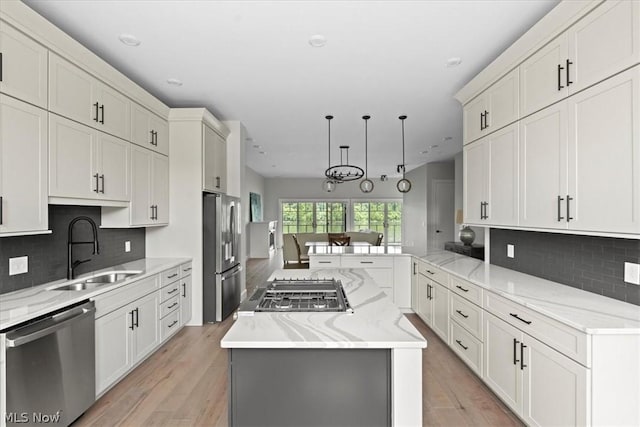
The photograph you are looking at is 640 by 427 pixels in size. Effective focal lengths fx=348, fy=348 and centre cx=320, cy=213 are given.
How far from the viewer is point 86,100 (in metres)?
2.70

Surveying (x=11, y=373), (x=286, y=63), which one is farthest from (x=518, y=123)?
(x=11, y=373)

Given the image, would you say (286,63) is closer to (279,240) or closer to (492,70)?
(492,70)

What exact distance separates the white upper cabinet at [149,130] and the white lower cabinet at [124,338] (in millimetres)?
1579

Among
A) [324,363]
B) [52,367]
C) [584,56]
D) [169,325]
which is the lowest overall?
[169,325]

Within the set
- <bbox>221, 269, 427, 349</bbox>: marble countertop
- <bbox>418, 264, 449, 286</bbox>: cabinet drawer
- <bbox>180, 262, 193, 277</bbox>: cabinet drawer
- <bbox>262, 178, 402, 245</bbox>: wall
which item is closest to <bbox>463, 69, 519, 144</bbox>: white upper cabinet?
<bbox>418, 264, 449, 286</bbox>: cabinet drawer

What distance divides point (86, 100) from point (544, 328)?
3.49 metres

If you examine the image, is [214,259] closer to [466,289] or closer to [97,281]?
[97,281]

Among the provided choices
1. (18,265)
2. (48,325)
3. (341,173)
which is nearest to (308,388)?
(48,325)

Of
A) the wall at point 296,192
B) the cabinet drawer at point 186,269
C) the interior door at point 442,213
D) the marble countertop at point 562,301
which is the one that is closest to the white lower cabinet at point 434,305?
the marble countertop at point 562,301

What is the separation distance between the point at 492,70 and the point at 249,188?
8.04 m

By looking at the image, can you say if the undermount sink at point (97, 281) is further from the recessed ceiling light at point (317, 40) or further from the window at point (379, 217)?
the window at point (379, 217)

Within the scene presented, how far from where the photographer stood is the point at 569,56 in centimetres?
209

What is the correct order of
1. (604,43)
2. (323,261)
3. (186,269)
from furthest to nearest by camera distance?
(323,261) < (186,269) < (604,43)

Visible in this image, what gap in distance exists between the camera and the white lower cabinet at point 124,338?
2504mm
